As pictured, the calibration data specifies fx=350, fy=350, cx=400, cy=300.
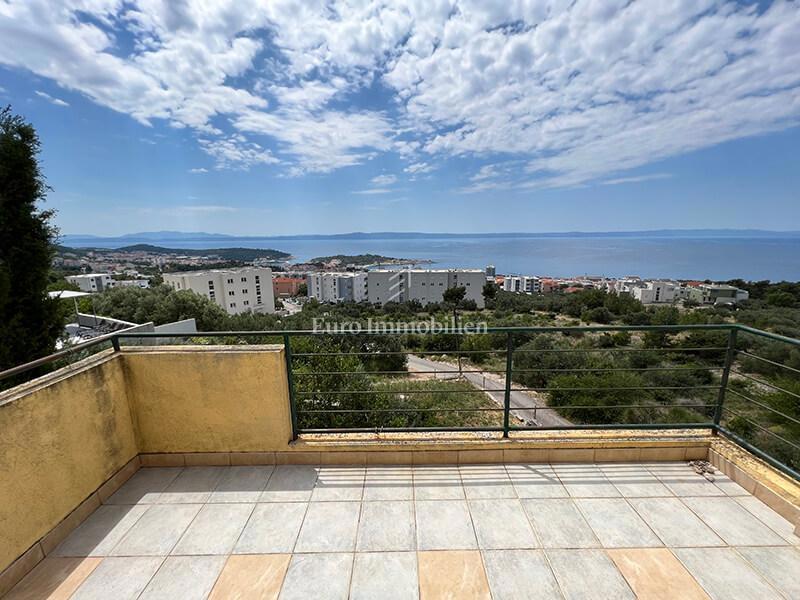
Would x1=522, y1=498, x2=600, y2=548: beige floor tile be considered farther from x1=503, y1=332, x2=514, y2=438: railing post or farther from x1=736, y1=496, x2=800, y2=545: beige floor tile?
x1=736, y1=496, x2=800, y2=545: beige floor tile

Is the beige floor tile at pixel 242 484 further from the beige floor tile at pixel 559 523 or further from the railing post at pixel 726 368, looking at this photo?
the railing post at pixel 726 368

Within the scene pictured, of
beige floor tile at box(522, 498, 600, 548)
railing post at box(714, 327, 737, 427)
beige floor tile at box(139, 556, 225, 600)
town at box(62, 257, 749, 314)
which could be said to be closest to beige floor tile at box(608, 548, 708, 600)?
beige floor tile at box(522, 498, 600, 548)

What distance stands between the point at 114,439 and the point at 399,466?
215cm

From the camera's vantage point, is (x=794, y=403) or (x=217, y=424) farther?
(x=794, y=403)

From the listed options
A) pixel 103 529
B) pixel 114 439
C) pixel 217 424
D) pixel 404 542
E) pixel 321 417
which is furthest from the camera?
pixel 321 417

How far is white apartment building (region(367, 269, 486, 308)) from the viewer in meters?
52.0

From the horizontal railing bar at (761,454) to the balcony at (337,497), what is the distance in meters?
0.02

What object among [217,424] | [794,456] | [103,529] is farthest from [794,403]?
[103,529]

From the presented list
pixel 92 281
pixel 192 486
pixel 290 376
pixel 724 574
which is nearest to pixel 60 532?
pixel 192 486

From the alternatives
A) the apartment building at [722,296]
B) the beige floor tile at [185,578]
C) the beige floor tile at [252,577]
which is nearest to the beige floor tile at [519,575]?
the beige floor tile at [252,577]

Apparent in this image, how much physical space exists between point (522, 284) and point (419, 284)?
2381 centimetres

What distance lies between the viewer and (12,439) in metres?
1.92

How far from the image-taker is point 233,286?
42688mm

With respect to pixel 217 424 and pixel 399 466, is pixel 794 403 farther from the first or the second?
pixel 217 424
